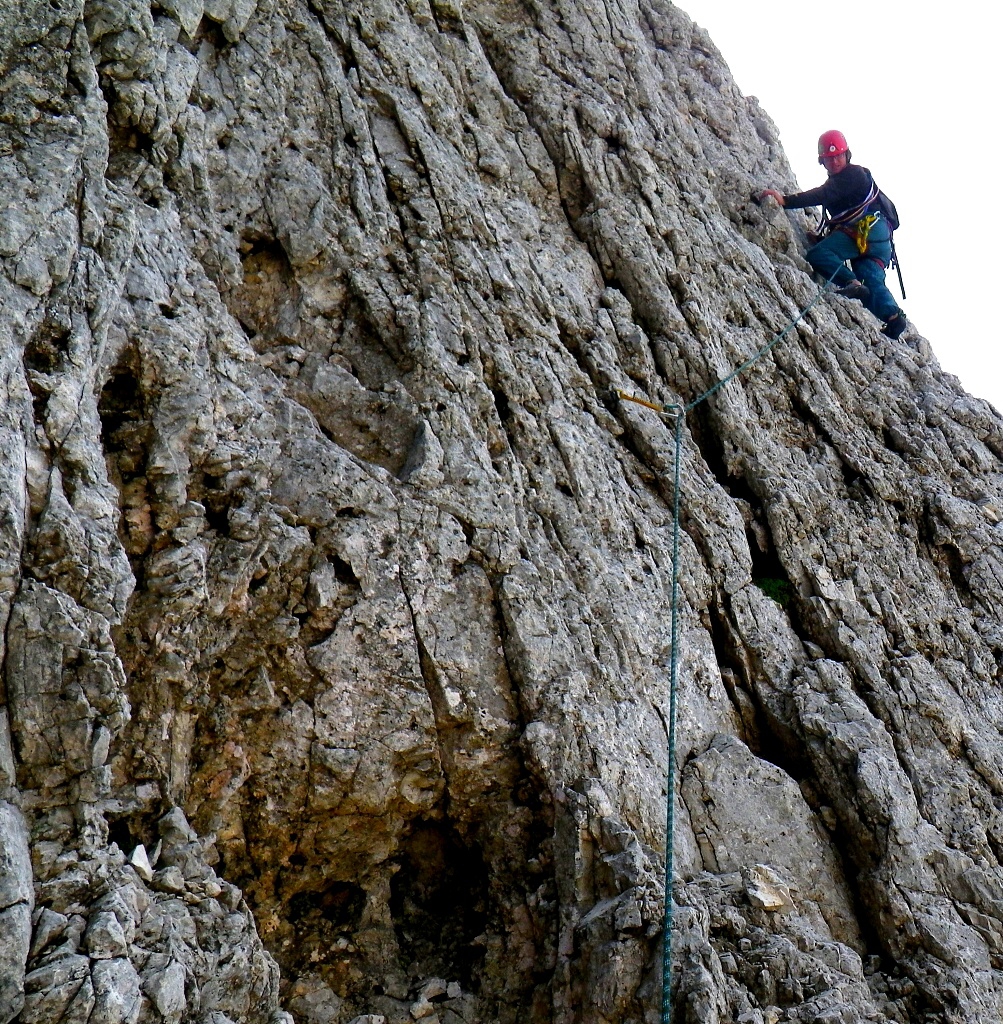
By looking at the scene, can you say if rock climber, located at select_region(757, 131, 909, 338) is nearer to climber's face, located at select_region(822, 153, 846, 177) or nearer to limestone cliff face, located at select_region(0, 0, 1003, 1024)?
climber's face, located at select_region(822, 153, 846, 177)

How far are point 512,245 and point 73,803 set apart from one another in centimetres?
904

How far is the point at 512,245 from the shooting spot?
42.2ft

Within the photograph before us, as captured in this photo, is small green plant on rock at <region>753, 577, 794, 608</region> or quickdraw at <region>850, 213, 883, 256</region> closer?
small green plant on rock at <region>753, 577, 794, 608</region>

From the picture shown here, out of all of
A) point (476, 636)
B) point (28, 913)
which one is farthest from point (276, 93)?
point (28, 913)

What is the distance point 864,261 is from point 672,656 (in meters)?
11.6

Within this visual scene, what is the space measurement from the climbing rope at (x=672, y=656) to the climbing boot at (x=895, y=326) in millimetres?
2096

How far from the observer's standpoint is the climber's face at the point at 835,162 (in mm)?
18312

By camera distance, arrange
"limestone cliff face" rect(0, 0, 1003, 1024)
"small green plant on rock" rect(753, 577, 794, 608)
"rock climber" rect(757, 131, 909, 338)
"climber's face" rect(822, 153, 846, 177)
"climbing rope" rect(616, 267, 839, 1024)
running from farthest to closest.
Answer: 1. "climber's face" rect(822, 153, 846, 177)
2. "rock climber" rect(757, 131, 909, 338)
3. "small green plant on rock" rect(753, 577, 794, 608)
4. "climbing rope" rect(616, 267, 839, 1024)
5. "limestone cliff face" rect(0, 0, 1003, 1024)

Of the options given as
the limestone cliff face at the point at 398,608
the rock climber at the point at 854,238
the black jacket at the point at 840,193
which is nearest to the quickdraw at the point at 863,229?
the rock climber at the point at 854,238

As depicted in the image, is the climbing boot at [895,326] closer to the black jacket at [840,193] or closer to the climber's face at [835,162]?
the black jacket at [840,193]

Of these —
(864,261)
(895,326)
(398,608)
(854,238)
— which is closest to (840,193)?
(854,238)

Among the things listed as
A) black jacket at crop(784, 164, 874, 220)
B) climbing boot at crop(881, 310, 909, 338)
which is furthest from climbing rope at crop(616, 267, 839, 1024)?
black jacket at crop(784, 164, 874, 220)

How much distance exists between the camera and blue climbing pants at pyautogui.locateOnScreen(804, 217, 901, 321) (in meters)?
17.9

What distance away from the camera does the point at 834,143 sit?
1830 cm
